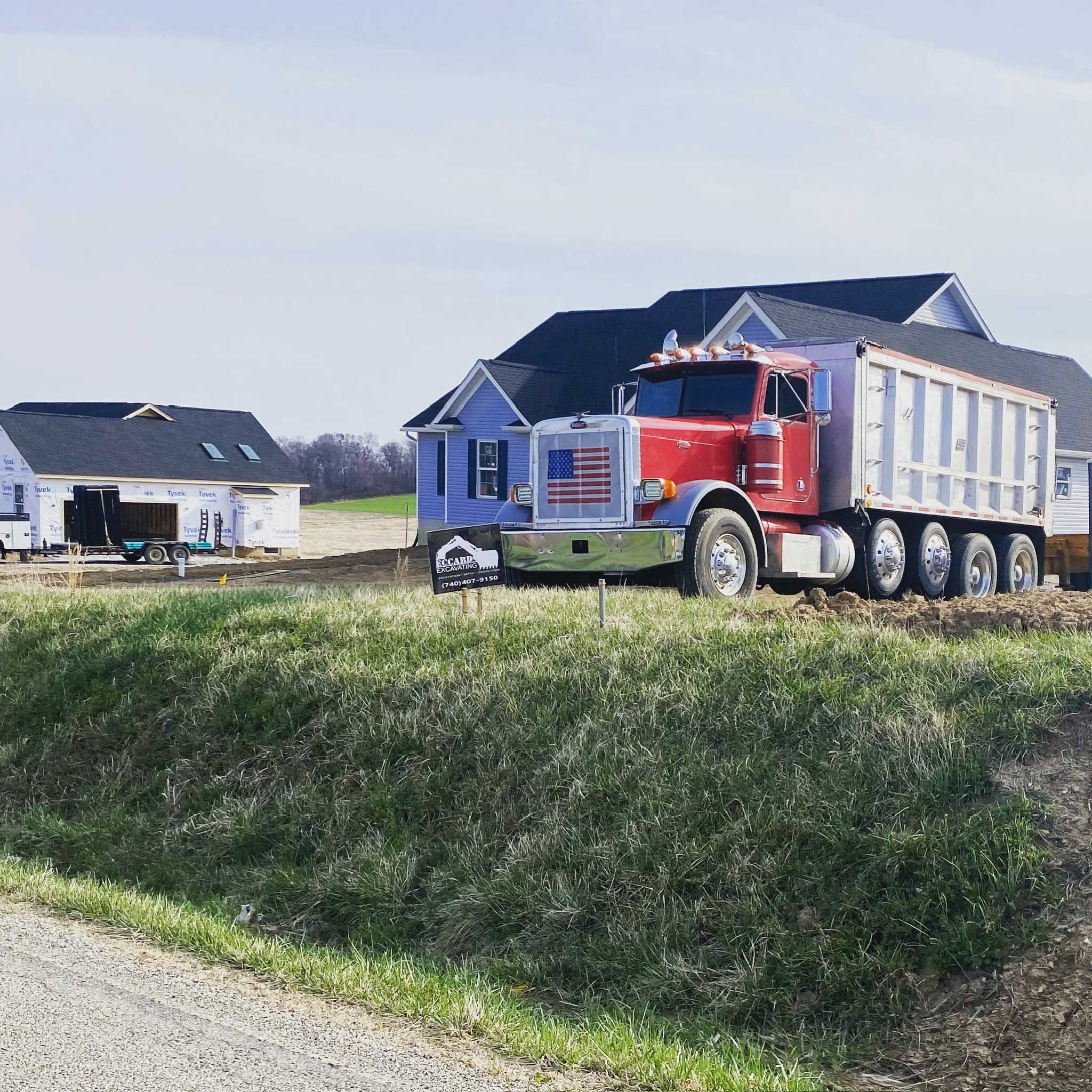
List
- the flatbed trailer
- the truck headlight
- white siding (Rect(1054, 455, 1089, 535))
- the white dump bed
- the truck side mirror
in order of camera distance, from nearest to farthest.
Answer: the truck headlight, the truck side mirror, the white dump bed, white siding (Rect(1054, 455, 1089, 535)), the flatbed trailer

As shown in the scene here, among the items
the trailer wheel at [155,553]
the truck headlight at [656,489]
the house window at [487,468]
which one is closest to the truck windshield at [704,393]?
the truck headlight at [656,489]

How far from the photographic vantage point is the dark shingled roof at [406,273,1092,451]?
3281 centimetres

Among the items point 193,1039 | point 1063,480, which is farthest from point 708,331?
point 193,1039

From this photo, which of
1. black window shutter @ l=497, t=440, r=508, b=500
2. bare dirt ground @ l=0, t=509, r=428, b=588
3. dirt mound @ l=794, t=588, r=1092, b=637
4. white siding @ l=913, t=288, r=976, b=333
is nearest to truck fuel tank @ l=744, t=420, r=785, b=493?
dirt mound @ l=794, t=588, r=1092, b=637

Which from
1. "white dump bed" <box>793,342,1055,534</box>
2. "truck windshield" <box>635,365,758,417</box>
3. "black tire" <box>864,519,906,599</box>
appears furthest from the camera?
"black tire" <box>864,519,906,599</box>

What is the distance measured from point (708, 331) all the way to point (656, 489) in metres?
18.3

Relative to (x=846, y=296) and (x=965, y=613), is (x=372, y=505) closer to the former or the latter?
(x=846, y=296)

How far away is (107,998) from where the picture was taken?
5.62m

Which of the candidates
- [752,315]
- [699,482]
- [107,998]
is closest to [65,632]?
[699,482]

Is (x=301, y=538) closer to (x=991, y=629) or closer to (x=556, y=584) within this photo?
(x=556, y=584)

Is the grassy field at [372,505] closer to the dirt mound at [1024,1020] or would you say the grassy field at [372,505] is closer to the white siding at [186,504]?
the white siding at [186,504]

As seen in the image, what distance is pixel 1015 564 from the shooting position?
19.1m

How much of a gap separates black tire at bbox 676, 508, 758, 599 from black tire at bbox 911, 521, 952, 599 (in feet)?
11.5

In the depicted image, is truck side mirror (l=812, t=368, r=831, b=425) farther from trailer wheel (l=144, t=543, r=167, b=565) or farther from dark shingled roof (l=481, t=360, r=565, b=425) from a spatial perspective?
trailer wheel (l=144, t=543, r=167, b=565)
